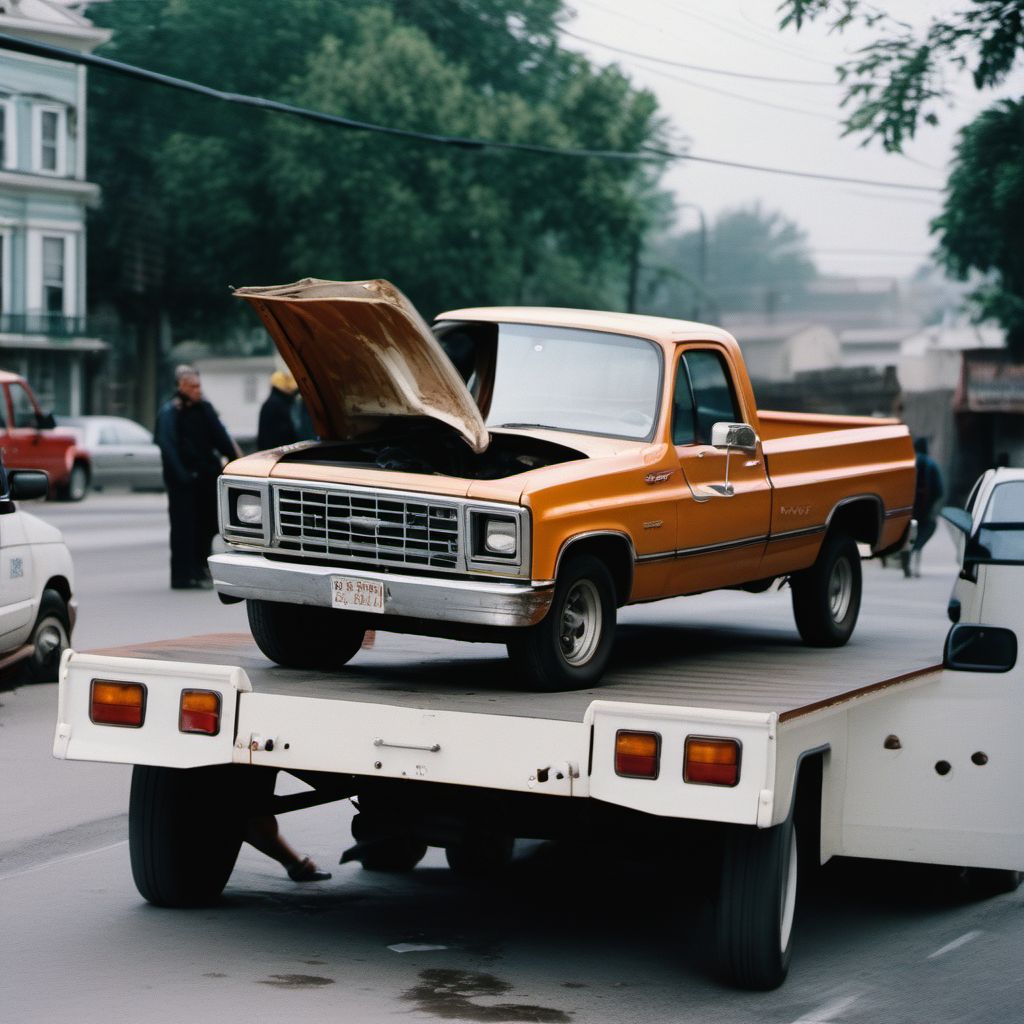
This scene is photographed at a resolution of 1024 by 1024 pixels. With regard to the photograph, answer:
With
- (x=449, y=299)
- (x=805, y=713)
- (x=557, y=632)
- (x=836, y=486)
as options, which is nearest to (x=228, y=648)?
(x=557, y=632)

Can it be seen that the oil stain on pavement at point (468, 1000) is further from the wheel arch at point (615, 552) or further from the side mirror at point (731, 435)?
the side mirror at point (731, 435)

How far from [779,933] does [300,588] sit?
2.28m

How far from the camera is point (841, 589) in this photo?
31.8 feet

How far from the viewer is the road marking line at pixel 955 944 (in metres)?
6.85

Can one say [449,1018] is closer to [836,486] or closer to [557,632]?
[557,632]

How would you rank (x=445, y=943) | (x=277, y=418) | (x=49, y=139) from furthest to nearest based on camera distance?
(x=49, y=139)
(x=277, y=418)
(x=445, y=943)

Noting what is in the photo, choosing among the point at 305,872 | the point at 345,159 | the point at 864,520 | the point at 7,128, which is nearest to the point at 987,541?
the point at 864,520

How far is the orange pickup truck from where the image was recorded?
7020mm

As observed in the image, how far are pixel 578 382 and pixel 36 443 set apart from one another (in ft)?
89.8

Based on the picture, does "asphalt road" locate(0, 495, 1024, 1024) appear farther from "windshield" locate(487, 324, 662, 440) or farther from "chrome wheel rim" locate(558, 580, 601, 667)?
"windshield" locate(487, 324, 662, 440)

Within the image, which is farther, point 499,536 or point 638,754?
point 499,536

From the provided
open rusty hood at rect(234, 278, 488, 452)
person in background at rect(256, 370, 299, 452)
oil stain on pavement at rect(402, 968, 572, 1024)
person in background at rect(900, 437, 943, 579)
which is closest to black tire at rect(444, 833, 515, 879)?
oil stain on pavement at rect(402, 968, 572, 1024)

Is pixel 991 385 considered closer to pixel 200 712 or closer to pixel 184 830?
pixel 184 830

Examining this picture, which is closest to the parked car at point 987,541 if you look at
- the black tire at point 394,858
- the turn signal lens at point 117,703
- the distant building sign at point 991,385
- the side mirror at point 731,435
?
the side mirror at point 731,435
